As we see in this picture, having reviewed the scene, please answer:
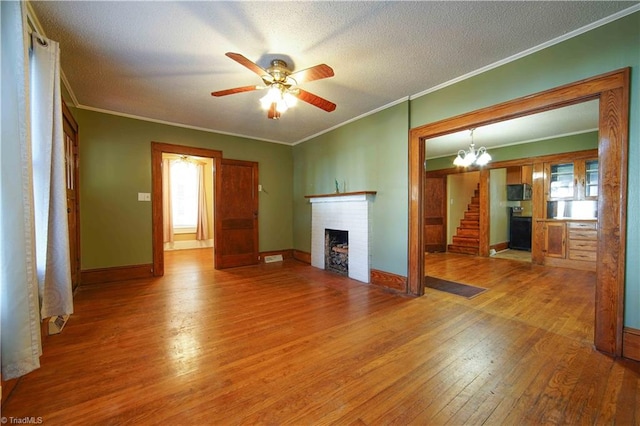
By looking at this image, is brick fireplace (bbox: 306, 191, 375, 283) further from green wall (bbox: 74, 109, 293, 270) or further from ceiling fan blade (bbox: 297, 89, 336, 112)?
green wall (bbox: 74, 109, 293, 270)

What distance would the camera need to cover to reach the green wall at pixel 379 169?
337 cm

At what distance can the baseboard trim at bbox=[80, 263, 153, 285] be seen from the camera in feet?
12.0

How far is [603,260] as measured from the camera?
1912 millimetres

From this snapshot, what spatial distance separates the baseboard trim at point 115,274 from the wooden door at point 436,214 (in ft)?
20.4

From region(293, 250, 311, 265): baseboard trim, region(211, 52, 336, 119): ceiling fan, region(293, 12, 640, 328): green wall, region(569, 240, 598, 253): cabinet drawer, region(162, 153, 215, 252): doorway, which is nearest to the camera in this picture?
region(293, 12, 640, 328): green wall

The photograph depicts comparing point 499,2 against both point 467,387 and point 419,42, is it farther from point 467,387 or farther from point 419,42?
point 467,387

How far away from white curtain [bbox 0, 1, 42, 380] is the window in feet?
19.2

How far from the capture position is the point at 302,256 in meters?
5.37

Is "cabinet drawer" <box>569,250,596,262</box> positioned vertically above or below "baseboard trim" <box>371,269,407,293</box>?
above

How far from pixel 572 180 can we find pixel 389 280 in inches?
168

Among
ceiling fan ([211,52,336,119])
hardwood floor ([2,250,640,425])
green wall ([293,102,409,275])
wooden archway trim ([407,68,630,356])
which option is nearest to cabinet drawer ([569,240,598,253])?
hardwood floor ([2,250,640,425])

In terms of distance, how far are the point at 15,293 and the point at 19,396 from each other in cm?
65

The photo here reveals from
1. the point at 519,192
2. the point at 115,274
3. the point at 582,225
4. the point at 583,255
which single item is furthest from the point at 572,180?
the point at 115,274

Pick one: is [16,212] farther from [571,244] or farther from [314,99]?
[571,244]
